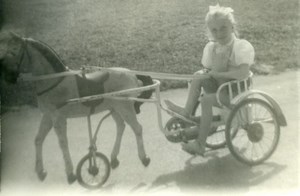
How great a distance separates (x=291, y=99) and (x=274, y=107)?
74 cm

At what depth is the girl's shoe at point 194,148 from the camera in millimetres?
2657

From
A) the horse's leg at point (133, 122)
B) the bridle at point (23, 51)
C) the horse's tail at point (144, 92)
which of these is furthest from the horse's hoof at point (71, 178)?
the bridle at point (23, 51)

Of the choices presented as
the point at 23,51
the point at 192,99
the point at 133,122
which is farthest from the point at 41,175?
the point at 192,99

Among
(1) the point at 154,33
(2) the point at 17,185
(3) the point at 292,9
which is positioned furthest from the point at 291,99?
(2) the point at 17,185

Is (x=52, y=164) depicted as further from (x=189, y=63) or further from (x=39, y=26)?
(x=189, y=63)

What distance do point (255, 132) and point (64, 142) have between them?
115cm

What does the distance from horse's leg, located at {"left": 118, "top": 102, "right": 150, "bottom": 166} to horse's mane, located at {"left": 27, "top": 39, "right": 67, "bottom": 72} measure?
0.42m

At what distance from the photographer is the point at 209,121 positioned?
266cm

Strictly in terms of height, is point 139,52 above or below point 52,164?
above

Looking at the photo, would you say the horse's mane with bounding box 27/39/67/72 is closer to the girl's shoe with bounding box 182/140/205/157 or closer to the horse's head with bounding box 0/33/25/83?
the horse's head with bounding box 0/33/25/83

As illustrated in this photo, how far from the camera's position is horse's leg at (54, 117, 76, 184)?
250 cm

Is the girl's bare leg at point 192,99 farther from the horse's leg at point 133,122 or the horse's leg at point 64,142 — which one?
the horse's leg at point 64,142

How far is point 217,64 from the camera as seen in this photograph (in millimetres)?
2760

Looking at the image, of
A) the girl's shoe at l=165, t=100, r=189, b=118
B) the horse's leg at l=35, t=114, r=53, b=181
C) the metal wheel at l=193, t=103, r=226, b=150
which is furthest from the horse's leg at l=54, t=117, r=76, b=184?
the metal wheel at l=193, t=103, r=226, b=150
